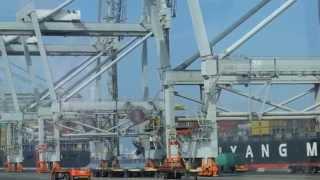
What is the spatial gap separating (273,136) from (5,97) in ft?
152

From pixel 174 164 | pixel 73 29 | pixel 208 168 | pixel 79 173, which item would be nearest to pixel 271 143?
pixel 73 29

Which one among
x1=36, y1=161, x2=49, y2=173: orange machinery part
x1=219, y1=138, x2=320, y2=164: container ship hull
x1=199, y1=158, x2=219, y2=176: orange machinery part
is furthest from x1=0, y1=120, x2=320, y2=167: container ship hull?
x1=199, y1=158, x2=219, y2=176: orange machinery part

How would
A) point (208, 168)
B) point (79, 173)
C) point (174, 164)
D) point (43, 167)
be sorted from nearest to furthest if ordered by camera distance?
point (79, 173) → point (208, 168) → point (174, 164) → point (43, 167)

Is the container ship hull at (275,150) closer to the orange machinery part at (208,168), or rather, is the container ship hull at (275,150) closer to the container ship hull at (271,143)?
the container ship hull at (271,143)

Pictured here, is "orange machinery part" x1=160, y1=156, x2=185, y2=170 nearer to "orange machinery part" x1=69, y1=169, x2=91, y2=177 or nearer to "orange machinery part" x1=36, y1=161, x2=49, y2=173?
"orange machinery part" x1=69, y1=169, x2=91, y2=177

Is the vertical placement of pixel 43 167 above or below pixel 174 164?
below

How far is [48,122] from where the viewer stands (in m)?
85.9

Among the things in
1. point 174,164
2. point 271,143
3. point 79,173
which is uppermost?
point 271,143

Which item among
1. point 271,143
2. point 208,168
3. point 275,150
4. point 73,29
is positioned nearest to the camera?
point 208,168

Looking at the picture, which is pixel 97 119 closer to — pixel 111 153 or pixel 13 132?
pixel 111 153

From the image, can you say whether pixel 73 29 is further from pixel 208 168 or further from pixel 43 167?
pixel 208 168

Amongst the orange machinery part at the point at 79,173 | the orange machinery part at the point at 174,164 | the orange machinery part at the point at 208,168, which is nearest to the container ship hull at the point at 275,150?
the orange machinery part at the point at 174,164

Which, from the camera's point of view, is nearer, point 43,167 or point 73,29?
point 73,29

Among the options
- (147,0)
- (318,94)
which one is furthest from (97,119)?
(318,94)
